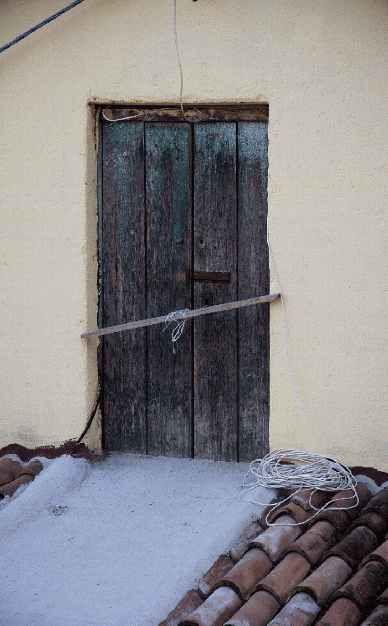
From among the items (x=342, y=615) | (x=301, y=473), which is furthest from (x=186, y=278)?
(x=342, y=615)

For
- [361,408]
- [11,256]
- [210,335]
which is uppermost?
[11,256]

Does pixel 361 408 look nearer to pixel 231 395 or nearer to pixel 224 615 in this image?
pixel 231 395

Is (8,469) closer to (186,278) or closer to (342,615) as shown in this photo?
(186,278)

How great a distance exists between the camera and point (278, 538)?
2.49 meters

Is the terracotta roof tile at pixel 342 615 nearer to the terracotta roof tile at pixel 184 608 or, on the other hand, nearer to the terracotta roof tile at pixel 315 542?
the terracotta roof tile at pixel 315 542

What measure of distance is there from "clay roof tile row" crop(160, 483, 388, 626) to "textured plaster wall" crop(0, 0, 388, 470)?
1.38 feet

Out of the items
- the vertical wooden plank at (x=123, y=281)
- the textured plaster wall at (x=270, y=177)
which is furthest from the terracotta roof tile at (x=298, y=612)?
the vertical wooden plank at (x=123, y=281)

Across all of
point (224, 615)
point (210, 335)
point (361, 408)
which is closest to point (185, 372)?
point (210, 335)

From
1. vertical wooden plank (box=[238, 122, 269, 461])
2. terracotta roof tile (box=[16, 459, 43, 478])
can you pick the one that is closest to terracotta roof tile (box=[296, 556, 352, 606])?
vertical wooden plank (box=[238, 122, 269, 461])

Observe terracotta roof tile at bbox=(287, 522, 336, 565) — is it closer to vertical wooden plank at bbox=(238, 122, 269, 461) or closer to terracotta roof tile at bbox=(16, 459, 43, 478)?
vertical wooden plank at bbox=(238, 122, 269, 461)

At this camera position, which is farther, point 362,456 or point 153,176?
point 153,176

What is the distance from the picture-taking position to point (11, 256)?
324cm

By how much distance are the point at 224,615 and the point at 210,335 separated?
1430mm

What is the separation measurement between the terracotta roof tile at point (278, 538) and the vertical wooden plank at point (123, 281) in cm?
98
